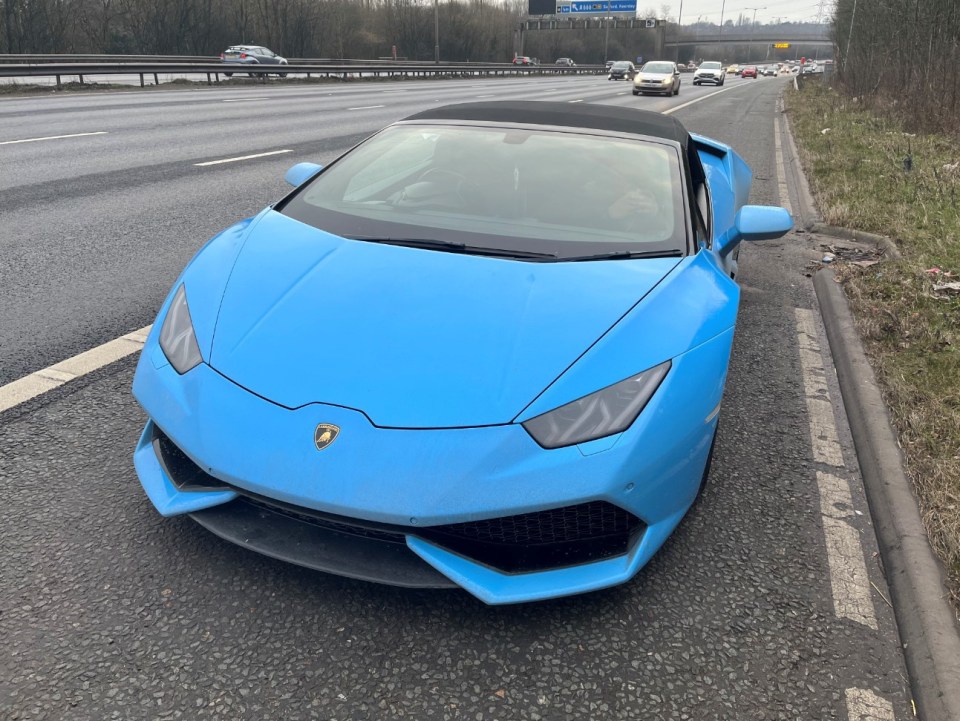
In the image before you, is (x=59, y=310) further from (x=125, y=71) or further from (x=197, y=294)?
(x=125, y=71)

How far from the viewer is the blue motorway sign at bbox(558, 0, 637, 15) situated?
280 feet

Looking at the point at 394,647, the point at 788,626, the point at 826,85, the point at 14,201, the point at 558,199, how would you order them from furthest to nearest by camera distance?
the point at 826,85 → the point at 14,201 → the point at 558,199 → the point at 788,626 → the point at 394,647

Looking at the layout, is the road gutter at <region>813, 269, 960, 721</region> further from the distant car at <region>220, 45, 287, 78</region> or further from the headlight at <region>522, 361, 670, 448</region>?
the distant car at <region>220, 45, 287, 78</region>

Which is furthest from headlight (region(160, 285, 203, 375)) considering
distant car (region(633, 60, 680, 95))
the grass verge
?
distant car (region(633, 60, 680, 95))

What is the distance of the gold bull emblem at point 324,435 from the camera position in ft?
6.36

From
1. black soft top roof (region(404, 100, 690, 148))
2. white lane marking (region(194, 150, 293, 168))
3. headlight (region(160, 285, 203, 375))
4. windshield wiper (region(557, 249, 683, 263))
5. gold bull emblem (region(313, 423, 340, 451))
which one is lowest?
white lane marking (region(194, 150, 293, 168))

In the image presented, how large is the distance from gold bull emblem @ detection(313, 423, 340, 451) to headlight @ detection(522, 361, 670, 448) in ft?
1.63

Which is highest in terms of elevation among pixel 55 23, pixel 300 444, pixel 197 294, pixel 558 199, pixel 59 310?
pixel 55 23

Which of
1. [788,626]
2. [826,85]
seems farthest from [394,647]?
[826,85]

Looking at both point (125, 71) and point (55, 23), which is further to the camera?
point (55, 23)

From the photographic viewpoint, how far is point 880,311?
472 cm

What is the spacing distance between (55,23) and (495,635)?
44609 millimetres

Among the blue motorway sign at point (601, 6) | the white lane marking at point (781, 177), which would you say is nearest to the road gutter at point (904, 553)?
the white lane marking at point (781, 177)

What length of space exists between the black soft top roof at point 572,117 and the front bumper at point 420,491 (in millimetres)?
1840
